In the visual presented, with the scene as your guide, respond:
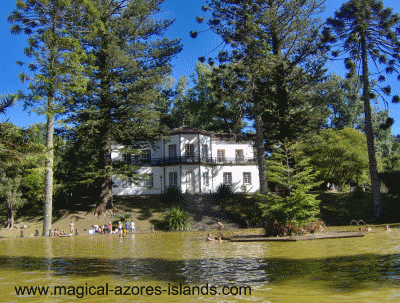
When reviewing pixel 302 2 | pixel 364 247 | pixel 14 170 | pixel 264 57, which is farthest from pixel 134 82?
pixel 364 247

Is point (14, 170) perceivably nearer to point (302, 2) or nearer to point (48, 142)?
point (48, 142)

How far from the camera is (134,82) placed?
31547mm

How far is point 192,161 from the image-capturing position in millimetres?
45625

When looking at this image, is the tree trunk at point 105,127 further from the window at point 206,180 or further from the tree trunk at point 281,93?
the window at point 206,180

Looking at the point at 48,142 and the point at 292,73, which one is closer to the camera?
the point at 48,142

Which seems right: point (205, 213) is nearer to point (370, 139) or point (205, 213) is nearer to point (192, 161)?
point (192, 161)

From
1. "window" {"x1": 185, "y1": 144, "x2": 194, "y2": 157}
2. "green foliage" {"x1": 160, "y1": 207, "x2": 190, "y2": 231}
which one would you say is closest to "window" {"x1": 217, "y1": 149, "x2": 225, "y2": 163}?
"window" {"x1": 185, "y1": 144, "x2": 194, "y2": 157}

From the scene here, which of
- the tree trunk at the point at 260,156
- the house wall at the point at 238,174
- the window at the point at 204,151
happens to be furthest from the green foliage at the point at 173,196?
the tree trunk at the point at 260,156

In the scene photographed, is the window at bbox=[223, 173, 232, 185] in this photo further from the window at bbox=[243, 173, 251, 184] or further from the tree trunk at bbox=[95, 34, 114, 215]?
the tree trunk at bbox=[95, 34, 114, 215]

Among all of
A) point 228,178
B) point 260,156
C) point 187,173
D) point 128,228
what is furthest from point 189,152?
point 260,156

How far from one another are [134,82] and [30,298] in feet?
90.3

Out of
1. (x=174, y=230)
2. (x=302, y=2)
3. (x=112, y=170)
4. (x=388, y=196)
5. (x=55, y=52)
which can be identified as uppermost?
(x=302, y=2)

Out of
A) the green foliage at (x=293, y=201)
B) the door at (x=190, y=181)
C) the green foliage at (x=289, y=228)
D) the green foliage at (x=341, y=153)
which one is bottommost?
the green foliage at (x=289, y=228)

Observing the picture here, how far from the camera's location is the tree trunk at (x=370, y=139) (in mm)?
26547
